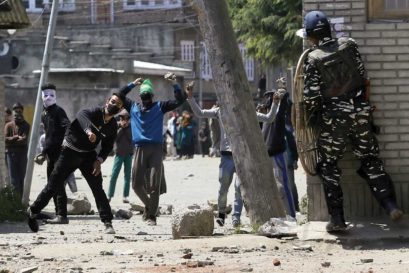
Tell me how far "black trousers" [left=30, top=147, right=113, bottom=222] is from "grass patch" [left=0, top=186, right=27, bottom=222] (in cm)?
216

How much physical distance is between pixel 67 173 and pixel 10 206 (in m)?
2.45

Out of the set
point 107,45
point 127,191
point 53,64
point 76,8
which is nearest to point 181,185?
point 127,191

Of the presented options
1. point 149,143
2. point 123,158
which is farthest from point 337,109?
point 123,158

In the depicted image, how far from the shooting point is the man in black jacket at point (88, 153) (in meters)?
12.7

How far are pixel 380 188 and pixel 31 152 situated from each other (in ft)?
27.2

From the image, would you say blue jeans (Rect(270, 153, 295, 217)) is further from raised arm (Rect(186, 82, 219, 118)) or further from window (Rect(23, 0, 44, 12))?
window (Rect(23, 0, 44, 12))

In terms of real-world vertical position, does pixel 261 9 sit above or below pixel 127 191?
above

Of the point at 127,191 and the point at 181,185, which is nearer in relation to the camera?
the point at 127,191

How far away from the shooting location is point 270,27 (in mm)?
26219

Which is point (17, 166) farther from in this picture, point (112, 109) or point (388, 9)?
point (388, 9)

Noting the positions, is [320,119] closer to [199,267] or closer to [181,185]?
[199,267]

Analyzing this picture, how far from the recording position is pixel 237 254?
9828 millimetres

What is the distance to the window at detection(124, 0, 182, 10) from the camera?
53125 mm

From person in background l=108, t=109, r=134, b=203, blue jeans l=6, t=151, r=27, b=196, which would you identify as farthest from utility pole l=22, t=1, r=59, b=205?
person in background l=108, t=109, r=134, b=203
